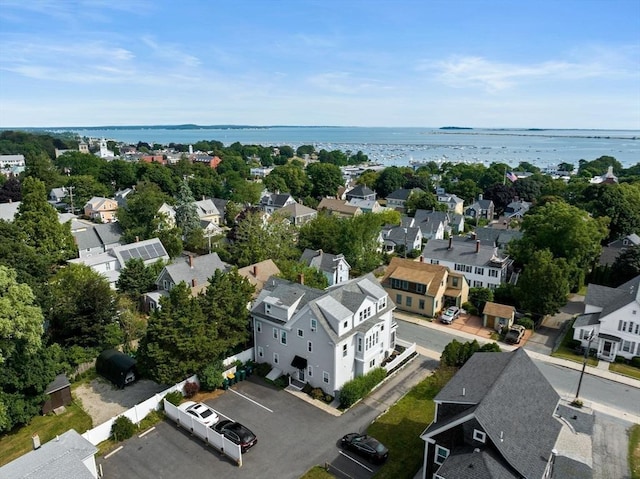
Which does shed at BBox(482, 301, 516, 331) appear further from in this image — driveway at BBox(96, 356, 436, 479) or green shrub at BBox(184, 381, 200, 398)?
green shrub at BBox(184, 381, 200, 398)

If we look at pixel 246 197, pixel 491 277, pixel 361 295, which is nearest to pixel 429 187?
pixel 246 197

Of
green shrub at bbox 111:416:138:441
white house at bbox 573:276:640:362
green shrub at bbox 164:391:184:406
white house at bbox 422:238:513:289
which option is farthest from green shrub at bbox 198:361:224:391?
white house at bbox 422:238:513:289

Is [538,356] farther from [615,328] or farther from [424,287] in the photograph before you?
[424,287]

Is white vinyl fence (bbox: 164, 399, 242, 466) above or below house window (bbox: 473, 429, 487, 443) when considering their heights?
below

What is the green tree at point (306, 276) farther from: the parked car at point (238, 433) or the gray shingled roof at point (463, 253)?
the gray shingled roof at point (463, 253)

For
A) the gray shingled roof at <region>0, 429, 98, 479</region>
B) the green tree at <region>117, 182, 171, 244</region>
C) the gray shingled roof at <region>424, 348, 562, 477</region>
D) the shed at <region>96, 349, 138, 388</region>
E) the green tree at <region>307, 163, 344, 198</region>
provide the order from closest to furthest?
the gray shingled roof at <region>424, 348, 562, 477</region>
the gray shingled roof at <region>0, 429, 98, 479</region>
the shed at <region>96, 349, 138, 388</region>
the green tree at <region>117, 182, 171, 244</region>
the green tree at <region>307, 163, 344, 198</region>

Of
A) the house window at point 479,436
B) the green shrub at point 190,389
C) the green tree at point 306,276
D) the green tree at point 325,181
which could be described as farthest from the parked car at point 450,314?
the green tree at point 325,181
